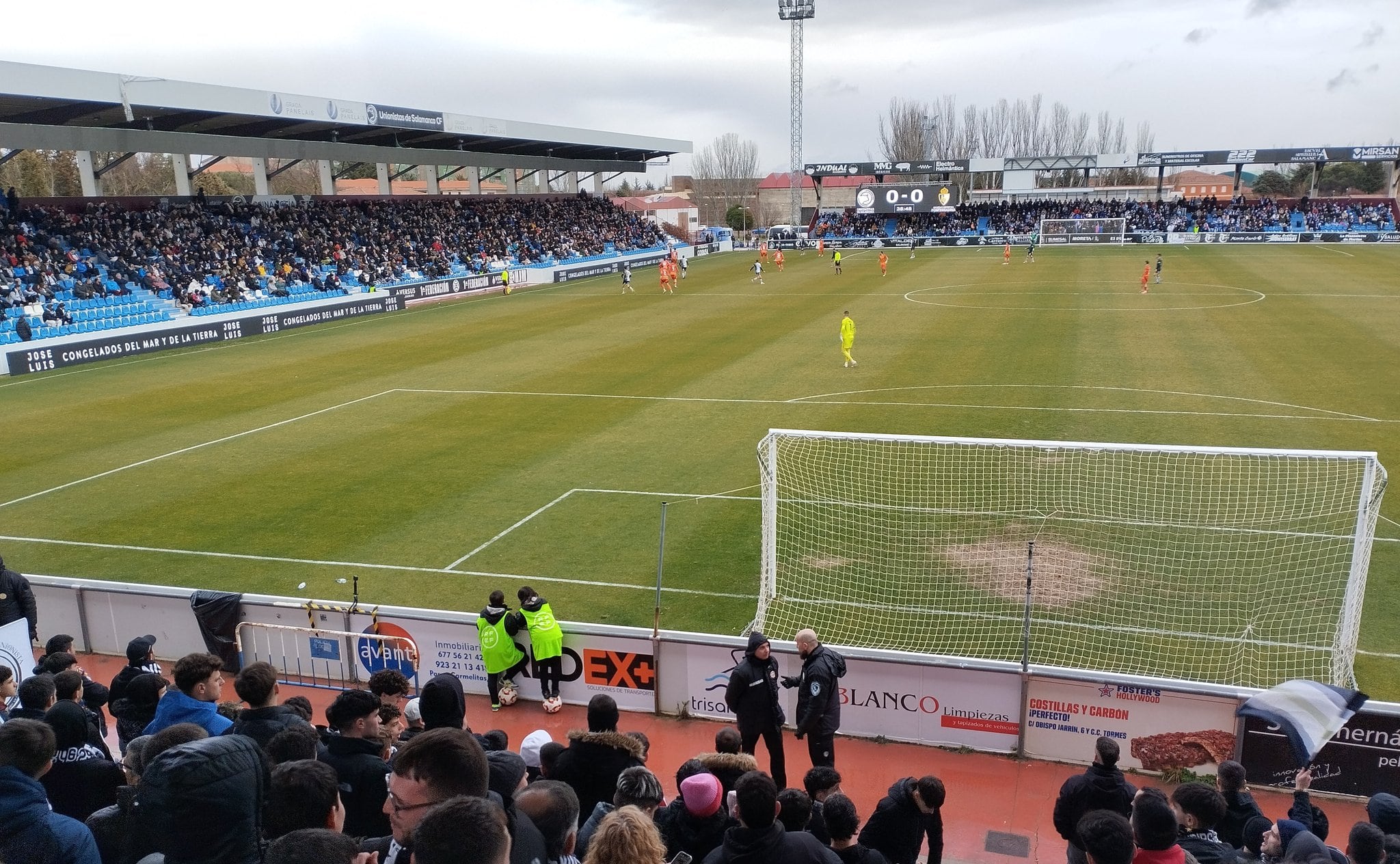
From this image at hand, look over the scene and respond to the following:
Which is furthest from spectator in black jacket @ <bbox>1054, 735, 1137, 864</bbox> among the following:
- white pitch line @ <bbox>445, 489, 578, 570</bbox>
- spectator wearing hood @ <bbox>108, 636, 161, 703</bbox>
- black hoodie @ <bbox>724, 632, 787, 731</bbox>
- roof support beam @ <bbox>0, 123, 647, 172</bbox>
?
roof support beam @ <bbox>0, 123, 647, 172</bbox>

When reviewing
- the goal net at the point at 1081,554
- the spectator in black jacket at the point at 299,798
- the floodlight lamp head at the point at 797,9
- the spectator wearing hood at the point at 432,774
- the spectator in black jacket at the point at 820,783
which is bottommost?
the goal net at the point at 1081,554

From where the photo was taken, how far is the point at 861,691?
30.0 ft

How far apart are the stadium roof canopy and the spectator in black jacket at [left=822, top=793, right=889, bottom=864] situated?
35.7 metres

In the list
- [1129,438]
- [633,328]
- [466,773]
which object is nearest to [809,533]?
[1129,438]

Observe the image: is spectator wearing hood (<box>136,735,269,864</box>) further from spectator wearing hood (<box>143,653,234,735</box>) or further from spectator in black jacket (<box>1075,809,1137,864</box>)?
spectator in black jacket (<box>1075,809,1137,864</box>)

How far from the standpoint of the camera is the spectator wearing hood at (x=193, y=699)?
5961 millimetres

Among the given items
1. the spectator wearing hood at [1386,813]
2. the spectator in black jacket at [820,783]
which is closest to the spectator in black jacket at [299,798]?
the spectator in black jacket at [820,783]

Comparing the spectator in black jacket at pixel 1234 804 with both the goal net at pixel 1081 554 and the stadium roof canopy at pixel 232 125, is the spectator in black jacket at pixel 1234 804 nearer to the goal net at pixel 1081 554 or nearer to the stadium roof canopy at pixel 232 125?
the goal net at pixel 1081 554

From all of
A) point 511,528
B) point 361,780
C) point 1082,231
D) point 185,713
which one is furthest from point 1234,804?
point 1082,231

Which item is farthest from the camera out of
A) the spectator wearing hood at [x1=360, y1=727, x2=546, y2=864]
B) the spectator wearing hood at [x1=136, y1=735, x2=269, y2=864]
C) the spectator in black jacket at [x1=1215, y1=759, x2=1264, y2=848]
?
the spectator in black jacket at [x1=1215, y1=759, x2=1264, y2=848]

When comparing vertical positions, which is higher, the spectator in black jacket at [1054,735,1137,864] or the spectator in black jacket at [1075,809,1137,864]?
the spectator in black jacket at [1075,809,1137,864]

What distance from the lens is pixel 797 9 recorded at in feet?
272

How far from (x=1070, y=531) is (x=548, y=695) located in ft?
27.9

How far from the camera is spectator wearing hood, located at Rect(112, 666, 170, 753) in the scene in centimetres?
646
